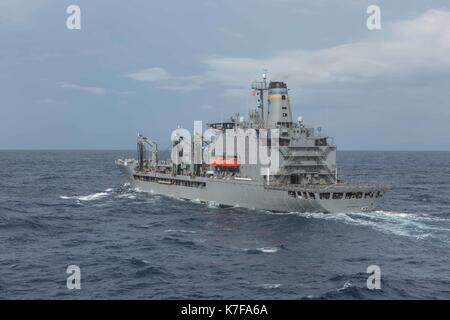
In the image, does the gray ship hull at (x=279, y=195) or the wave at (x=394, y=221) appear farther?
the gray ship hull at (x=279, y=195)

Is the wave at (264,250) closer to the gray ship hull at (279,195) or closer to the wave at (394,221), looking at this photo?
the wave at (394,221)

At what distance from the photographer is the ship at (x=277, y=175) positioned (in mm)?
52000

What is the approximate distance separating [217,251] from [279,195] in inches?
666

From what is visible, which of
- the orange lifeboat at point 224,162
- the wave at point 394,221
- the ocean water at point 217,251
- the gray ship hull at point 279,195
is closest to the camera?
the ocean water at point 217,251

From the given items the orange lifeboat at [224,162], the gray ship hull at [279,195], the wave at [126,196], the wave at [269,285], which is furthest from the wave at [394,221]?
the wave at [126,196]

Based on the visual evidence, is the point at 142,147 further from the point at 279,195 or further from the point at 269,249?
the point at 269,249

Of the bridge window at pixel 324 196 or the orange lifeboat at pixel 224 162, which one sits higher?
the orange lifeboat at pixel 224 162

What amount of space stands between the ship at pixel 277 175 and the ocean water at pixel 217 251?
5.53 feet

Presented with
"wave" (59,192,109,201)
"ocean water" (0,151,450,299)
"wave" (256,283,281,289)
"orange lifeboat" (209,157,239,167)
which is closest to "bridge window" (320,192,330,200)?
"ocean water" (0,151,450,299)

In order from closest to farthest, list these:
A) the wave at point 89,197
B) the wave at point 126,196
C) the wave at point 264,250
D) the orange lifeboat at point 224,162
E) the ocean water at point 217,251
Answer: the ocean water at point 217,251
the wave at point 264,250
the orange lifeboat at point 224,162
the wave at point 89,197
the wave at point 126,196

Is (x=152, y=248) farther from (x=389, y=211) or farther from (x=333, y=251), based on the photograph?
(x=389, y=211)
